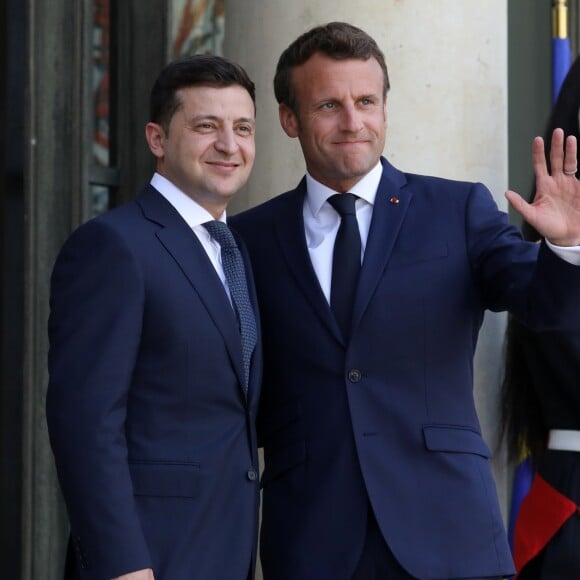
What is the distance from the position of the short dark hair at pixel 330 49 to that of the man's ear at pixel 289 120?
0.01 metres

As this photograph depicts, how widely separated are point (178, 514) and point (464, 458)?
727 millimetres

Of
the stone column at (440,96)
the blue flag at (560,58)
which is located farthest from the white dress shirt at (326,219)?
the blue flag at (560,58)

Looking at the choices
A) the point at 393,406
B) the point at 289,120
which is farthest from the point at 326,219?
the point at 393,406

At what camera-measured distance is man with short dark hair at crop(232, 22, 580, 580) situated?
125 inches

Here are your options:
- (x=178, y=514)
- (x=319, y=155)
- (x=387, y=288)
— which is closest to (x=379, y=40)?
(x=319, y=155)

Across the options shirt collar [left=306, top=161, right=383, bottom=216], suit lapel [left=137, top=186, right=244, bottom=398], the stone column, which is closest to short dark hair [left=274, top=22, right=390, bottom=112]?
shirt collar [left=306, top=161, right=383, bottom=216]

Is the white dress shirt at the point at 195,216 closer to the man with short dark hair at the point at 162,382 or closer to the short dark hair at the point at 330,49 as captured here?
the man with short dark hair at the point at 162,382

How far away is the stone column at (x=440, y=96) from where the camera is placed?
4.23m

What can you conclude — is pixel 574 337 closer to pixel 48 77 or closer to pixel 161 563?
pixel 161 563

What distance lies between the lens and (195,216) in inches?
128

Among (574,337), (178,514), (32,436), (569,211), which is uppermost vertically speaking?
(569,211)

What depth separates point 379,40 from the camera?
13.9 ft

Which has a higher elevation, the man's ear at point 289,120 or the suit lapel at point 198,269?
the man's ear at point 289,120

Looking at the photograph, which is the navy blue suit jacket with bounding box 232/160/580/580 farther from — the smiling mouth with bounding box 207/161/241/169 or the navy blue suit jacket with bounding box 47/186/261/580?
the smiling mouth with bounding box 207/161/241/169
